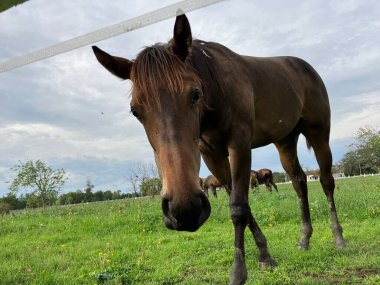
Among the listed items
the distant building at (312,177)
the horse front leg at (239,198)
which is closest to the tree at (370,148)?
the distant building at (312,177)

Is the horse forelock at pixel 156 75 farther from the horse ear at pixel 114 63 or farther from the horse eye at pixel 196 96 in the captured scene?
the horse ear at pixel 114 63

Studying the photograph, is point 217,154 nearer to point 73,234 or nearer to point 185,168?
point 185,168

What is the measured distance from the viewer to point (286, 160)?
5848 mm

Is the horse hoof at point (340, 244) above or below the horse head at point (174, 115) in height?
below

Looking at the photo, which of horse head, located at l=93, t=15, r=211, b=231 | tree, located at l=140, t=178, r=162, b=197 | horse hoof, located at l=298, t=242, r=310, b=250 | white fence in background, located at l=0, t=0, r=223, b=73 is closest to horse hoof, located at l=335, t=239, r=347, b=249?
horse hoof, located at l=298, t=242, r=310, b=250

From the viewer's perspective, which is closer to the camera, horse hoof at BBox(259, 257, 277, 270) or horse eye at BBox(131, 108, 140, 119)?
horse eye at BBox(131, 108, 140, 119)

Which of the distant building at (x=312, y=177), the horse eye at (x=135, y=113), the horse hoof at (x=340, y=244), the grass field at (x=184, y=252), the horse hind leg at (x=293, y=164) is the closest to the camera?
the horse eye at (x=135, y=113)

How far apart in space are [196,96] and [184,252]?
3.53 metres

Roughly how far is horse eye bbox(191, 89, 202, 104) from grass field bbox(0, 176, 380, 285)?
6.21 feet

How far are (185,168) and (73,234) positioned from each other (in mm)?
7273

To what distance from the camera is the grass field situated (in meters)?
4.04

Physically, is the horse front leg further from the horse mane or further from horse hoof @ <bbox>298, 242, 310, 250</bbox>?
horse hoof @ <bbox>298, 242, 310, 250</bbox>

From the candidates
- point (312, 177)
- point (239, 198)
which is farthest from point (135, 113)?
point (312, 177)

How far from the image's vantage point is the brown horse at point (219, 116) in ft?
7.38
